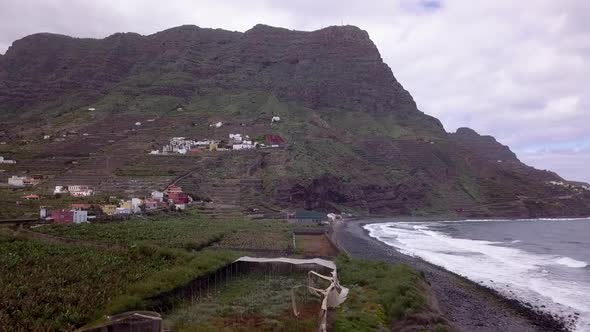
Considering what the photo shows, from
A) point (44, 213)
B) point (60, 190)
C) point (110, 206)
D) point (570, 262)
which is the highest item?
point (60, 190)

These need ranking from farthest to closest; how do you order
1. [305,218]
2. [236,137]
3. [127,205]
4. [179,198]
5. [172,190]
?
[236,137]
[305,218]
[172,190]
[179,198]
[127,205]

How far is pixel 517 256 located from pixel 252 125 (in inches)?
2624

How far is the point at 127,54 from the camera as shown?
485 feet

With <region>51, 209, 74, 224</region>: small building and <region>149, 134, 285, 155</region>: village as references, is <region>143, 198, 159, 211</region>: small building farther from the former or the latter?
<region>149, 134, 285, 155</region>: village

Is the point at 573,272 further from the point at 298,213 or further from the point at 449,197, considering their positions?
the point at 449,197

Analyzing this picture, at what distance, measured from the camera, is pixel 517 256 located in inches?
1964

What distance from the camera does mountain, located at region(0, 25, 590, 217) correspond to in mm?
81750

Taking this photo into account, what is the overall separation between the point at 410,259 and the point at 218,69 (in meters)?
105

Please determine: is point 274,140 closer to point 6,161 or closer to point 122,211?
point 6,161

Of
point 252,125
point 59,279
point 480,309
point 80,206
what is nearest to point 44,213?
point 80,206

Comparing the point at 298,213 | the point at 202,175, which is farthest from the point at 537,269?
the point at 202,175

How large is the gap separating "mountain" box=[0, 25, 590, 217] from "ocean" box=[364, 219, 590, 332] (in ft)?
60.3

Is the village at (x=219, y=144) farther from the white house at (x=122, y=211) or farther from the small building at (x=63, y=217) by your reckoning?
the small building at (x=63, y=217)

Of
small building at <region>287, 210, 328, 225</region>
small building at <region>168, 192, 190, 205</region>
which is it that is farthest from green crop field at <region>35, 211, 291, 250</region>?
small building at <region>287, 210, 328, 225</region>
